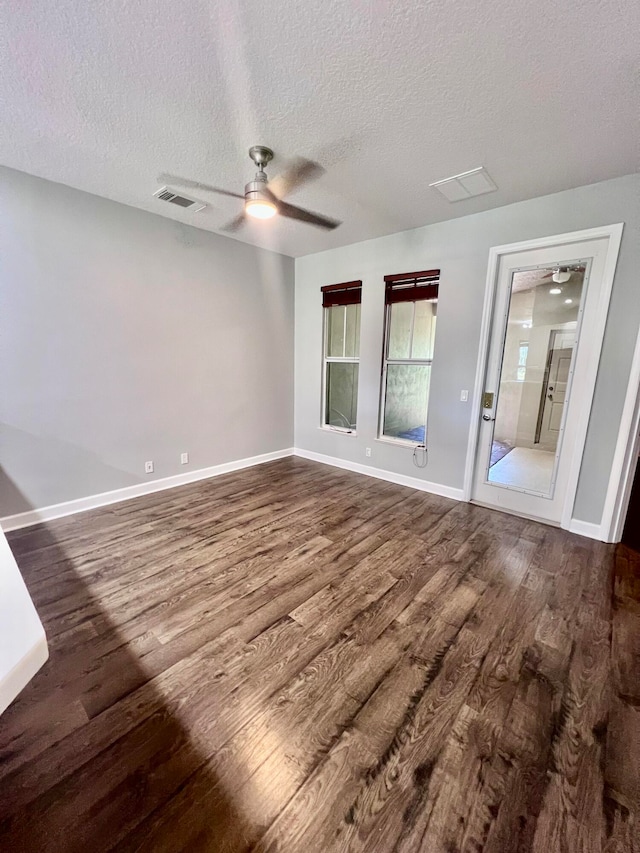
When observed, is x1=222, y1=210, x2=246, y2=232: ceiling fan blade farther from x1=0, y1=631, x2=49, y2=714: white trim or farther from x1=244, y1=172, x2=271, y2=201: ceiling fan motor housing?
x1=0, y1=631, x2=49, y2=714: white trim

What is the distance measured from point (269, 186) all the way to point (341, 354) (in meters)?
2.24

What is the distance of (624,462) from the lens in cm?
262

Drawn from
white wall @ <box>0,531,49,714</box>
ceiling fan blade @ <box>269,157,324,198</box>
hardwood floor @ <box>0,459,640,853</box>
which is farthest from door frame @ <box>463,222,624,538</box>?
white wall @ <box>0,531,49,714</box>

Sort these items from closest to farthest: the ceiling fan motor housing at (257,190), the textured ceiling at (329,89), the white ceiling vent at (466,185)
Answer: the textured ceiling at (329,89)
the ceiling fan motor housing at (257,190)
the white ceiling vent at (466,185)

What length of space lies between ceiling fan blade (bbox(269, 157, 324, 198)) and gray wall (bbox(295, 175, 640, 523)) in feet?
4.85

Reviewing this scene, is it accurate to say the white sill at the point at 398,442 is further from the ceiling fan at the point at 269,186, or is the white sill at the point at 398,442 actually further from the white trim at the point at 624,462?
the ceiling fan at the point at 269,186

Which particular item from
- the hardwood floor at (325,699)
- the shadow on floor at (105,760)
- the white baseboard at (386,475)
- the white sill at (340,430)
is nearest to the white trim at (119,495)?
the hardwood floor at (325,699)

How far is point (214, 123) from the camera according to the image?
2.00 metres

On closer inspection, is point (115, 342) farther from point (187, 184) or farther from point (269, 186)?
point (269, 186)

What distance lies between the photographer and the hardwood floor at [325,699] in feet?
3.49

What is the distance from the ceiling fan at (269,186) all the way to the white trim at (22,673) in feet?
7.99

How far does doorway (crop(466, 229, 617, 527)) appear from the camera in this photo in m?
2.73

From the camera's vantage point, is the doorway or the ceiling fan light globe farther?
the doorway

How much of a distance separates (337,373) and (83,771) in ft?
13.6
